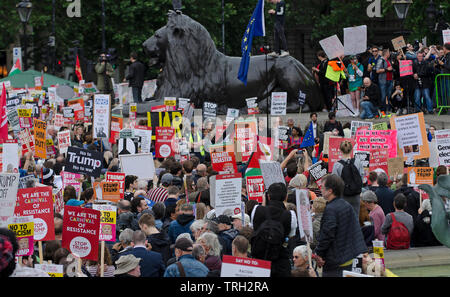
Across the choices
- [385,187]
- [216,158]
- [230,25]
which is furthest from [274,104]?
[230,25]

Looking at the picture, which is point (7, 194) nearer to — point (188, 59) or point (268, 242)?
point (268, 242)

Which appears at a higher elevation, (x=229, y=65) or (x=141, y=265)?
(x=229, y=65)

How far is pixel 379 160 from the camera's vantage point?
1566cm

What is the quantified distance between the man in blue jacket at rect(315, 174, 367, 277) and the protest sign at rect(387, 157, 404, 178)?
5637 mm

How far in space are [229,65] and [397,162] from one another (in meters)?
12.2

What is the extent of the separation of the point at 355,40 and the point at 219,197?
13.3 meters

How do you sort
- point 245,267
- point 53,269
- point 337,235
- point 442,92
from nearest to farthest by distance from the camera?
Result: point 245,267 → point 53,269 → point 337,235 → point 442,92

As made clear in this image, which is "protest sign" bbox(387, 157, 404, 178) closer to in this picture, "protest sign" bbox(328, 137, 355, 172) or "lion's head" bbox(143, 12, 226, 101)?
"protest sign" bbox(328, 137, 355, 172)

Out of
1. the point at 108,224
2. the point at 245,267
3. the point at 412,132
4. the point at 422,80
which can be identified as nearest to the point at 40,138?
the point at 412,132

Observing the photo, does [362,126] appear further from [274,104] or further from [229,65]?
[229,65]

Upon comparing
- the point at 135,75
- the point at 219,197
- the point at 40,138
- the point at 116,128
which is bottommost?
the point at 219,197

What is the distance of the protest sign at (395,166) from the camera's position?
599 inches

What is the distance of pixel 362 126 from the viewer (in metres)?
18.0
